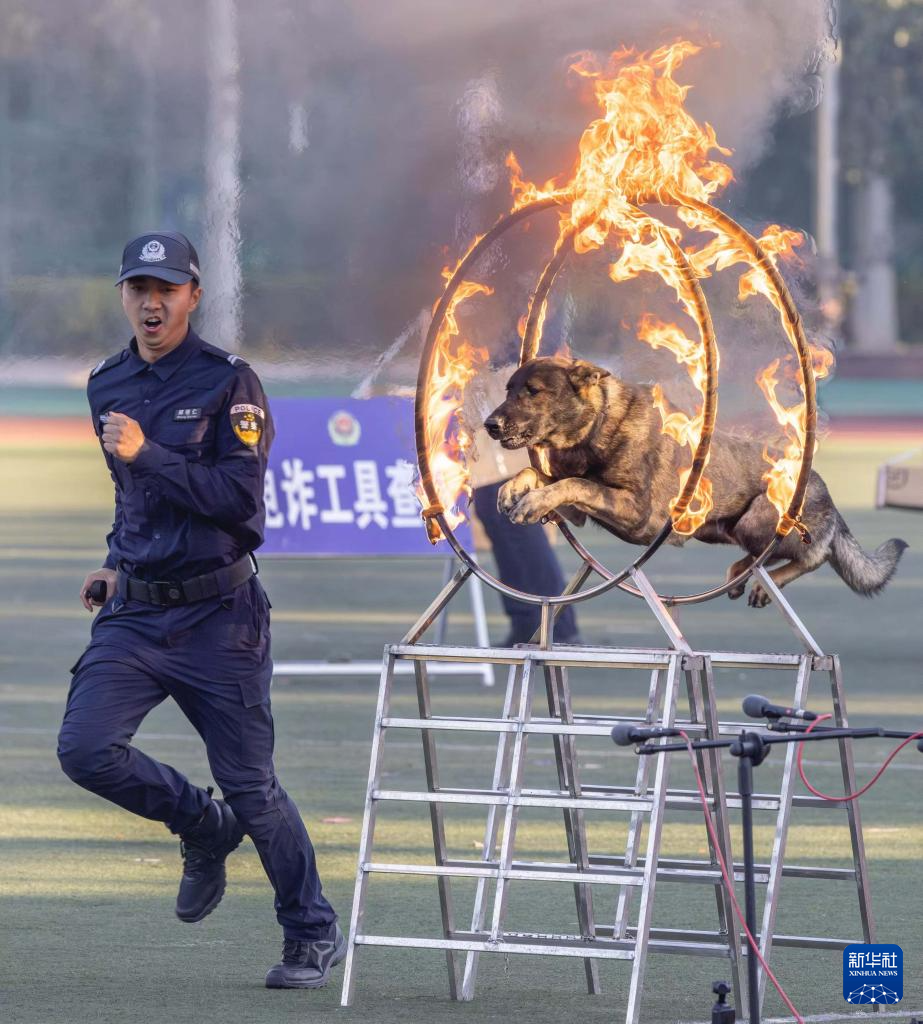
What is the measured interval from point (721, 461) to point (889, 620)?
885cm

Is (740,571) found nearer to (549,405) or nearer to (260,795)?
(549,405)

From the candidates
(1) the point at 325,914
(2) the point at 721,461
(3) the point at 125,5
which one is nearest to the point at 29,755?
(1) the point at 325,914

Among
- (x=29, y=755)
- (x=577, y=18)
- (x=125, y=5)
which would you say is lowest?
(x=29, y=755)

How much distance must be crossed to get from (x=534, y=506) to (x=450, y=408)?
0.67m

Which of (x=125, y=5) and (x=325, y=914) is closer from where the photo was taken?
(x=325, y=914)

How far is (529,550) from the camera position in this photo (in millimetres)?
11852

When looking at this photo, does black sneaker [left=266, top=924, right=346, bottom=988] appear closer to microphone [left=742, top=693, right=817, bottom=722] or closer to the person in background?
microphone [left=742, top=693, right=817, bottom=722]

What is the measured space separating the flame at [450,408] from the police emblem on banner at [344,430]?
5.45 meters

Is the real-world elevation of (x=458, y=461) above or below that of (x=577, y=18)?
below

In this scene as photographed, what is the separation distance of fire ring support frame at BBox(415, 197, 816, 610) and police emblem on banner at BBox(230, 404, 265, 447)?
0.43 meters

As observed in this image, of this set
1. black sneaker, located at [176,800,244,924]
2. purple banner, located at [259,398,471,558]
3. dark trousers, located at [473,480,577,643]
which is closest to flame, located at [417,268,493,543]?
black sneaker, located at [176,800,244,924]

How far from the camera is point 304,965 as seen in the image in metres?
6.18

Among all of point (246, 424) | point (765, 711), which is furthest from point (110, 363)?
point (765, 711)

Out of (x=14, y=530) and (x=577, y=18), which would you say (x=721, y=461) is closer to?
(x=577, y=18)
